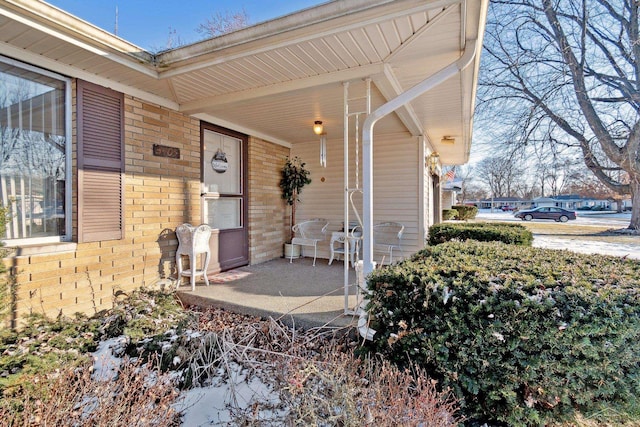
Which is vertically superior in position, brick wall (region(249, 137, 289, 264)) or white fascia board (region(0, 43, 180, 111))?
white fascia board (region(0, 43, 180, 111))

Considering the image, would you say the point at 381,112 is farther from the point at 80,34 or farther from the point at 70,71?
the point at 70,71

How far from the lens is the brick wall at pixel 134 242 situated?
9.51ft

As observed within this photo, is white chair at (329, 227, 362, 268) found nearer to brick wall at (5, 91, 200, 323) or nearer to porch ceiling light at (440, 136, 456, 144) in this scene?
brick wall at (5, 91, 200, 323)

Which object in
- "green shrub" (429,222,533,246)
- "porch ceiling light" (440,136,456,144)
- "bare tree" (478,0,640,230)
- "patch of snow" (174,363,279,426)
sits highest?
"bare tree" (478,0,640,230)

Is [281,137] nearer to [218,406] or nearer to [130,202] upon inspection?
[130,202]

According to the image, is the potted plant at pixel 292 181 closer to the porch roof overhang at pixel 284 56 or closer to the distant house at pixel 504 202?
the porch roof overhang at pixel 284 56

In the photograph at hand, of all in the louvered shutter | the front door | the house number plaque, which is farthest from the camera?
the front door

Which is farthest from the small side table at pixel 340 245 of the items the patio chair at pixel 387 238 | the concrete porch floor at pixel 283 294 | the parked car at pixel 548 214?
the parked car at pixel 548 214

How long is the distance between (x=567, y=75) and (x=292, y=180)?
31.2ft

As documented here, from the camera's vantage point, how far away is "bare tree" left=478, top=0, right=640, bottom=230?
9.30 m

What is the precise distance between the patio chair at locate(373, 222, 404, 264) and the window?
177 inches

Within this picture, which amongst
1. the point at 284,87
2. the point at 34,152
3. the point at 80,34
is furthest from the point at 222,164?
the point at 80,34

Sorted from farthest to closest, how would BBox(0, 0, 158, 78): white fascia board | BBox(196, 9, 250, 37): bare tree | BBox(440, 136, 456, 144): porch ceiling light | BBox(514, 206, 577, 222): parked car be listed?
1. BBox(514, 206, 577, 222): parked car
2. BBox(196, 9, 250, 37): bare tree
3. BBox(440, 136, 456, 144): porch ceiling light
4. BBox(0, 0, 158, 78): white fascia board

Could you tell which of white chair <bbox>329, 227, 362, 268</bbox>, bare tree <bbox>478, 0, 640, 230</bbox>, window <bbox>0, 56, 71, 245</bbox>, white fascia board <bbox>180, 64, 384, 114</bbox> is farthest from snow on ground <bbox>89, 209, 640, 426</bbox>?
bare tree <bbox>478, 0, 640, 230</bbox>
